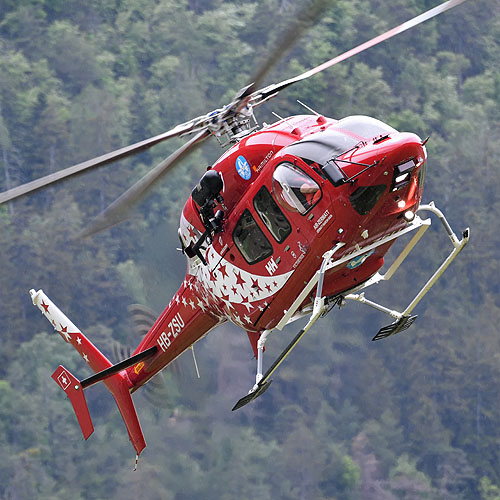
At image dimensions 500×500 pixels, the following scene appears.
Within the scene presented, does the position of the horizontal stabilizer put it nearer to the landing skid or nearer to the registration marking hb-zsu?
the registration marking hb-zsu

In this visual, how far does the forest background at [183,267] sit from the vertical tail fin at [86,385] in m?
11.1

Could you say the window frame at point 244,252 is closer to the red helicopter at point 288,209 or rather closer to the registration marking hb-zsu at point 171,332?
the red helicopter at point 288,209

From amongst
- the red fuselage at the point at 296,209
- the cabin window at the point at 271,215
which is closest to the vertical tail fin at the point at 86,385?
the red fuselage at the point at 296,209

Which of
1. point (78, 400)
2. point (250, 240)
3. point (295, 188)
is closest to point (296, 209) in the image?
point (295, 188)

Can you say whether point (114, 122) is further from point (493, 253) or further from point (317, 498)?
point (317, 498)

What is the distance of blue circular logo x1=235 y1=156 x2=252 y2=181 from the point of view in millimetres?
14922

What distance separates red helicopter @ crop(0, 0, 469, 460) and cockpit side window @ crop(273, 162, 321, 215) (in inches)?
A: 0.5

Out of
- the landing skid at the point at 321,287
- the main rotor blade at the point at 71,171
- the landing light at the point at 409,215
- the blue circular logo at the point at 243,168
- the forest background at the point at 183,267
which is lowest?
the forest background at the point at 183,267

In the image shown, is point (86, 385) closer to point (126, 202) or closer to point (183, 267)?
point (126, 202)

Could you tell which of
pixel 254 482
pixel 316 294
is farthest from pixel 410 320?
pixel 254 482

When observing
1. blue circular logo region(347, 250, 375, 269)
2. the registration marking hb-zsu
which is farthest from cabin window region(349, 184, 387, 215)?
the registration marking hb-zsu

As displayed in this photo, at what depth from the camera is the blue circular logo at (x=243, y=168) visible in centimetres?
1492

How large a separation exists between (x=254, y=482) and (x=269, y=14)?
24213 mm

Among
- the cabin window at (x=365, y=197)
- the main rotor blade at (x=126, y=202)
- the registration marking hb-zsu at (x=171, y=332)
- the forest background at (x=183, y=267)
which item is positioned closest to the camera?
the cabin window at (x=365, y=197)
